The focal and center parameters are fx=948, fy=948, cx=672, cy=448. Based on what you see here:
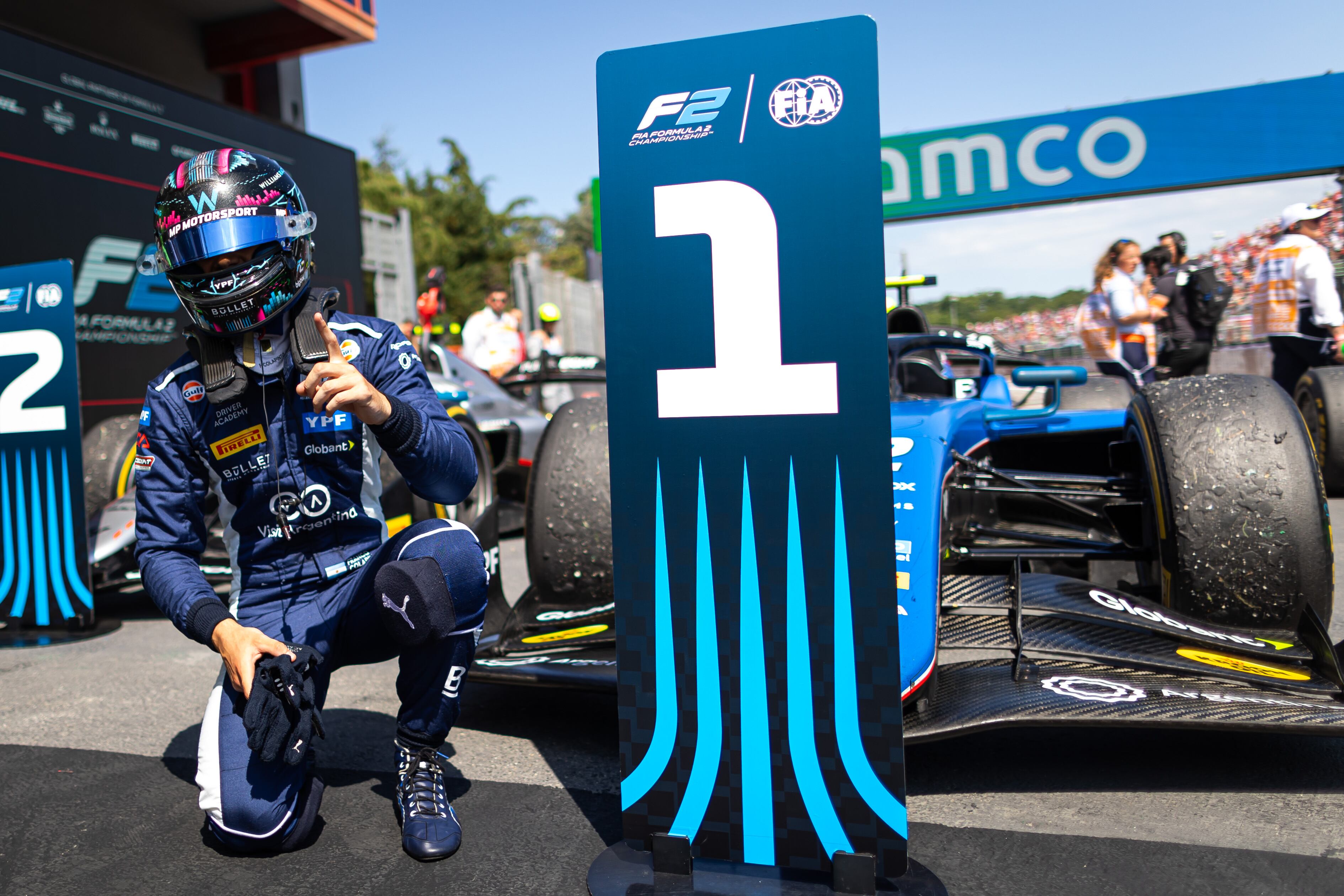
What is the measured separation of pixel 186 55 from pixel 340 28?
176 cm

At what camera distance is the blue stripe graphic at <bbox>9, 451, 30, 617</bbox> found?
3.79 metres

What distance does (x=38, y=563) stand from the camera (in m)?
3.79

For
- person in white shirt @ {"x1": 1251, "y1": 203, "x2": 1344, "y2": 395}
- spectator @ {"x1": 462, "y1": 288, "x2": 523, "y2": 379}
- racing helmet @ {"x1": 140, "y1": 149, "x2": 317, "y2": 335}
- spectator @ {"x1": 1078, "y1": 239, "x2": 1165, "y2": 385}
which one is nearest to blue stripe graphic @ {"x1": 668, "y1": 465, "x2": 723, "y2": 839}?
racing helmet @ {"x1": 140, "y1": 149, "x2": 317, "y2": 335}

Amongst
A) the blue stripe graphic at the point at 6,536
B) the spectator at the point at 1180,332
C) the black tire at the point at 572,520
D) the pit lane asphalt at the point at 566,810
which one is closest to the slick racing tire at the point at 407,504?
the black tire at the point at 572,520

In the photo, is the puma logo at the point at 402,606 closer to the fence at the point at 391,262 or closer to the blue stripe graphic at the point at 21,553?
the blue stripe graphic at the point at 21,553

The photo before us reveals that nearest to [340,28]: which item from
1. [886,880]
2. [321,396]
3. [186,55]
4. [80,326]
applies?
[186,55]

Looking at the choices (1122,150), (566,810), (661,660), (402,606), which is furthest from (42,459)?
(1122,150)

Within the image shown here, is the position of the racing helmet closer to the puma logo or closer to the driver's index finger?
the driver's index finger

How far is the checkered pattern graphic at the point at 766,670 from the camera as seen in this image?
5.09 ft

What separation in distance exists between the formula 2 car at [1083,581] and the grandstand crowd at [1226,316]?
667 cm

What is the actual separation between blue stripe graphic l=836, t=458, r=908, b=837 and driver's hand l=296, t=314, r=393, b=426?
0.87 metres

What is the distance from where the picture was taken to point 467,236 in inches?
1117

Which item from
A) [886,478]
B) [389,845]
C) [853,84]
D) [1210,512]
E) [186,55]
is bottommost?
[389,845]

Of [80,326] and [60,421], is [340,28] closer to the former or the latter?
[80,326]
